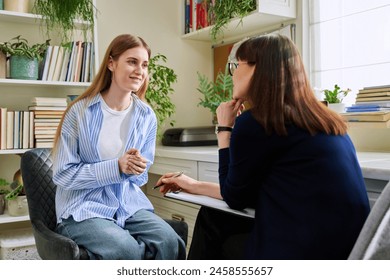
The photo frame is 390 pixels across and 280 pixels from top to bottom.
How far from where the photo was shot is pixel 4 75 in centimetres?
228

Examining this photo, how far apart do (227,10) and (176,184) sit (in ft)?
4.80

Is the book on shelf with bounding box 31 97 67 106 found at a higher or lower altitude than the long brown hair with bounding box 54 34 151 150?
lower

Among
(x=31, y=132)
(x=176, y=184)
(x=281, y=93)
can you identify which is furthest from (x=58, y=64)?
(x=281, y=93)

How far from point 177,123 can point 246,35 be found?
2.53ft

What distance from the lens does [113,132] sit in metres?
1.52

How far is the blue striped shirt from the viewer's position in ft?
4.55

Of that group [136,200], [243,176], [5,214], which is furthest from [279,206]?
[5,214]

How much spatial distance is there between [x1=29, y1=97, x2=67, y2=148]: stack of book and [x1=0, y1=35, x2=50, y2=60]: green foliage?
237mm

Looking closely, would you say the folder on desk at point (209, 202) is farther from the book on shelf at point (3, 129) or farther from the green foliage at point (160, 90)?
the green foliage at point (160, 90)

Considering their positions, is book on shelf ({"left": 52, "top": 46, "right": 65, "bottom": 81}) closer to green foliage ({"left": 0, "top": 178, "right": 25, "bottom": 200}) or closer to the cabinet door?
green foliage ({"left": 0, "top": 178, "right": 25, "bottom": 200})

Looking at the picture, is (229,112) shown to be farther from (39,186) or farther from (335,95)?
(335,95)

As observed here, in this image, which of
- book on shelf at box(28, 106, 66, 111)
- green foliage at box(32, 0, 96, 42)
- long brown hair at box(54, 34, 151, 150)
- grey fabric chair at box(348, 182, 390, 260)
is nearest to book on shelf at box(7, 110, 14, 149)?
book on shelf at box(28, 106, 66, 111)

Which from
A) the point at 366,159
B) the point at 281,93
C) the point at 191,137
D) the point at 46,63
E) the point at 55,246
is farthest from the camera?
the point at 191,137
